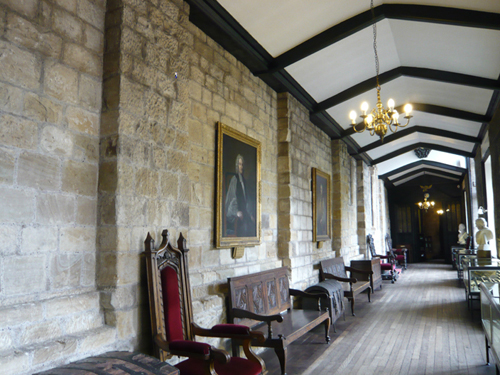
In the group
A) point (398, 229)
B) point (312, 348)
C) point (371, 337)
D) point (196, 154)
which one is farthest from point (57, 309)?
point (398, 229)

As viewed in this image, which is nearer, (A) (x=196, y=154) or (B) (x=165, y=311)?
(B) (x=165, y=311)

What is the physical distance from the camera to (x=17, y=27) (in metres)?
2.23

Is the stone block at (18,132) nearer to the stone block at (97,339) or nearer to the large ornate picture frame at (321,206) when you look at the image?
the stone block at (97,339)

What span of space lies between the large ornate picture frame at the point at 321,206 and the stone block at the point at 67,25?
490 centimetres

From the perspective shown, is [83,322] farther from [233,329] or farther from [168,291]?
[233,329]

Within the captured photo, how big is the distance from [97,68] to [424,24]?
13.5 feet

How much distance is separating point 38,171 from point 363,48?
4713mm

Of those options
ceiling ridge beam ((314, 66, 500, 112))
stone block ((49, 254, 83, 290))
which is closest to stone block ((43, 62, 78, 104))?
stone block ((49, 254, 83, 290))

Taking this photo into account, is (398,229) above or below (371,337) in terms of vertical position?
above

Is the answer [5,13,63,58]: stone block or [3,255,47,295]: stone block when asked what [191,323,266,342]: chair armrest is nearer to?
[3,255,47,295]: stone block

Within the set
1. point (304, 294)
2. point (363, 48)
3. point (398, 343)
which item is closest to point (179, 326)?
point (304, 294)

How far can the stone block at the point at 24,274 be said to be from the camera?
2107 mm

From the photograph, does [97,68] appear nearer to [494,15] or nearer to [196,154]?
[196,154]

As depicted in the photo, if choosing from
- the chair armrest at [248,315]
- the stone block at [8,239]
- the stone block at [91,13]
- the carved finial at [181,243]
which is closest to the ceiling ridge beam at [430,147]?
the chair armrest at [248,315]
